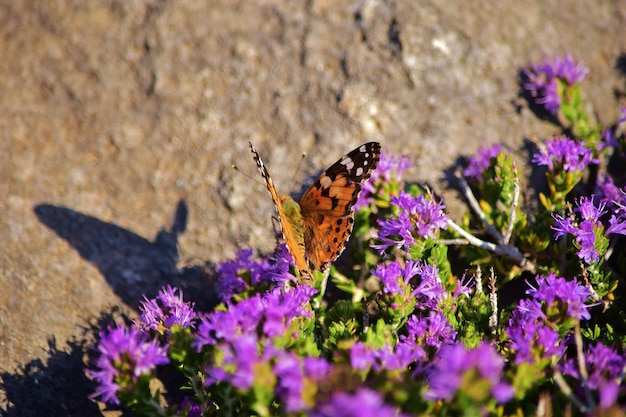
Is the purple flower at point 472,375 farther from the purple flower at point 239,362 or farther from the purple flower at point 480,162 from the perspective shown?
the purple flower at point 480,162

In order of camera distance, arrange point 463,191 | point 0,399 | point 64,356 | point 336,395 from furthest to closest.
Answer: point 463,191, point 64,356, point 0,399, point 336,395

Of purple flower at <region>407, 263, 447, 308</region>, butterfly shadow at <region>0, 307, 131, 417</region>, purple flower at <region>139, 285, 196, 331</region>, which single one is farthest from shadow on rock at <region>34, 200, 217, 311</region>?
purple flower at <region>407, 263, 447, 308</region>

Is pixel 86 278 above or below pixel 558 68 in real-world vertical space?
above

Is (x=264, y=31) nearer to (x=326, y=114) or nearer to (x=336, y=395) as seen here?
(x=326, y=114)

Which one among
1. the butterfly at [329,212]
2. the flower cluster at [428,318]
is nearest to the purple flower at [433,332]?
the flower cluster at [428,318]

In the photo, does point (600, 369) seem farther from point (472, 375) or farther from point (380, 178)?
point (380, 178)

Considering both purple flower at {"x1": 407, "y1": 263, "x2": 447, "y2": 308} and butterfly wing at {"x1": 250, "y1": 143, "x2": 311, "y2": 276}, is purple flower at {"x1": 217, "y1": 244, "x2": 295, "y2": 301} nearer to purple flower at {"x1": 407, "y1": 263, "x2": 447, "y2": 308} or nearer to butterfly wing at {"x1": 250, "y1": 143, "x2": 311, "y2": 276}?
butterfly wing at {"x1": 250, "y1": 143, "x2": 311, "y2": 276}

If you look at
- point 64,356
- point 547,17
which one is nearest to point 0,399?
point 64,356
